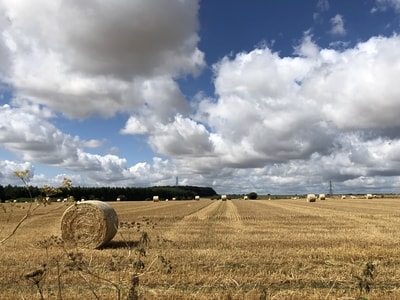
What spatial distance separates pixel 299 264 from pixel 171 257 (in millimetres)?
3329

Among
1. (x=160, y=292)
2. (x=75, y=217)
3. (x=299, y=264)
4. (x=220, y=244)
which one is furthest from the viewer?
(x=75, y=217)

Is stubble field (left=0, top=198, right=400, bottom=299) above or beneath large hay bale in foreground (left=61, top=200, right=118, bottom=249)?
beneath

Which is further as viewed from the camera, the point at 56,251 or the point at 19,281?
the point at 56,251

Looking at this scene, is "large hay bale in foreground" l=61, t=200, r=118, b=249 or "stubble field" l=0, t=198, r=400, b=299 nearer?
"stubble field" l=0, t=198, r=400, b=299

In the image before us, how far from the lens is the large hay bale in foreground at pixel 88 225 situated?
656 inches

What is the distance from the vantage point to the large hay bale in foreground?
656 inches

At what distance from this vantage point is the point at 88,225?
17.0 meters

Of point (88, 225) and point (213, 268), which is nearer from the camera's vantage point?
point (213, 268)

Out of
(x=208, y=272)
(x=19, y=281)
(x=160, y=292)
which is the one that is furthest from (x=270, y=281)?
(x=19, y=281)

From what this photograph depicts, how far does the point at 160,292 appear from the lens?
8.66m

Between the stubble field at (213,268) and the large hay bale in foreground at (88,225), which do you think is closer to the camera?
the stubble field at (213,268)

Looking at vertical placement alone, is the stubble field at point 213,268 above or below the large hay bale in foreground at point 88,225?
below

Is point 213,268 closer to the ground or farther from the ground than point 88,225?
closer to the ground

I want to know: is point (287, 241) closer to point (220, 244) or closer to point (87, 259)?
point (220, 244)
